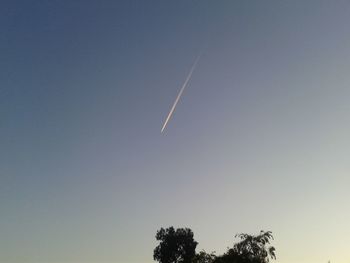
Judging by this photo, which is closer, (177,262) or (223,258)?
(223,258)

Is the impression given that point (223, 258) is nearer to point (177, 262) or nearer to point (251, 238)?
point (251, 238)

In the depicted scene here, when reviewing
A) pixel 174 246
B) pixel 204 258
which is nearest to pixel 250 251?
pixel 204 258

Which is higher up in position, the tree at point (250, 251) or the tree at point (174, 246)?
the tree at point (174, 246)

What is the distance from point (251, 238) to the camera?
131ft

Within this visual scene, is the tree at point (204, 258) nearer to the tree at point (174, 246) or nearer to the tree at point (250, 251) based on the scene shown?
the tree at point (250, 251)

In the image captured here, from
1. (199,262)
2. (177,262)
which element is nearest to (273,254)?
(199,262)

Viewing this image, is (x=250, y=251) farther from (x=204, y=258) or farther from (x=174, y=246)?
(x=174, y=246)

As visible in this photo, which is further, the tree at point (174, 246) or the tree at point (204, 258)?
the tree at point (174, 246)

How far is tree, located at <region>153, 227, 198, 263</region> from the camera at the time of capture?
87.9 m

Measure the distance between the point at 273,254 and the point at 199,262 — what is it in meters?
10.2

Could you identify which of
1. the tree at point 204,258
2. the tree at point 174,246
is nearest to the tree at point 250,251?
the tree at point 204,258

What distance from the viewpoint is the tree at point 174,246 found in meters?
87.9

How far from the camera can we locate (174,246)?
88.4m

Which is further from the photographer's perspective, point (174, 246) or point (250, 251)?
point (174, 246)
